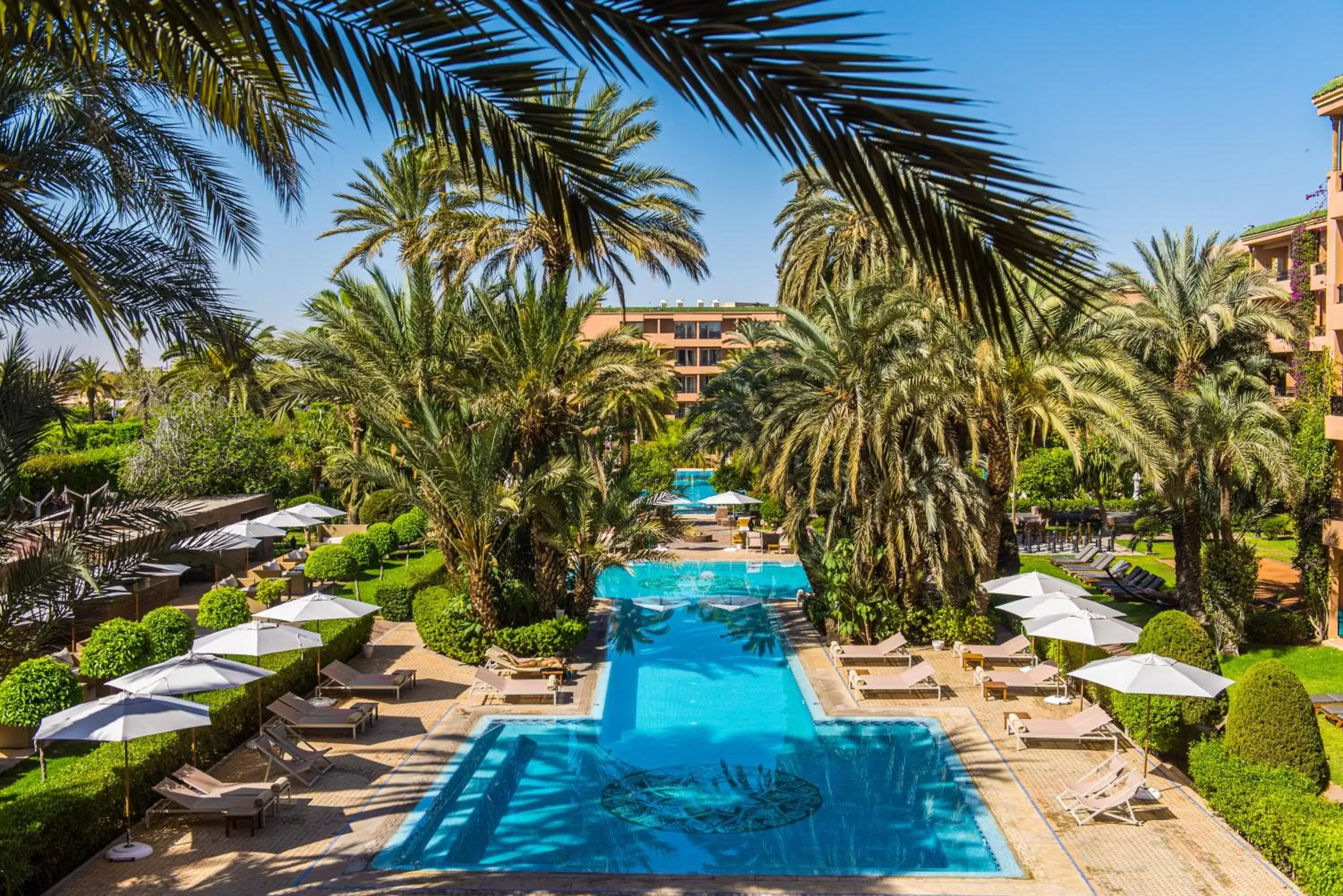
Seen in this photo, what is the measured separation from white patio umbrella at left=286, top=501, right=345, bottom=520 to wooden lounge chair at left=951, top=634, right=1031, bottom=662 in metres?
17.1

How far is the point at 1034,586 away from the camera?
1909cm

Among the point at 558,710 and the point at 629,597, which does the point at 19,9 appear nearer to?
the point at 558,710

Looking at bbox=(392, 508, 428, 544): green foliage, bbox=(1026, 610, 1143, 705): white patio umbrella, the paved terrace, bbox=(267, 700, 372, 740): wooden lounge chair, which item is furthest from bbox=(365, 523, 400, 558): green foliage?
bbox=(1026, 610, 1143, 705): white patio umbrella

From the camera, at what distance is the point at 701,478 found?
2539 inches

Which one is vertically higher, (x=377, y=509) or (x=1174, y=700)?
(x=377, y=509)

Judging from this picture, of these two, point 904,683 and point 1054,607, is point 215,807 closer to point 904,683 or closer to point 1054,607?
point 904,683

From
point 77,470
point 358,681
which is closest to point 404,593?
point 358,681

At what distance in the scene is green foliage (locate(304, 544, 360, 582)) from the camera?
86.4ft

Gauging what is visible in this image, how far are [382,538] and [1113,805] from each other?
71.9 feet

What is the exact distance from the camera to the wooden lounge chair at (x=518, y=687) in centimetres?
1748

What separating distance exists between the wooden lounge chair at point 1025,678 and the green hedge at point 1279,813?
4.19 metres

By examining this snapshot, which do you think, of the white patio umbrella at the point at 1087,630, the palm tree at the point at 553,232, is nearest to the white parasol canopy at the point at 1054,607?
the white patio umbrella at the point at 1087,630

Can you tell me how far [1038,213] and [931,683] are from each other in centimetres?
1615

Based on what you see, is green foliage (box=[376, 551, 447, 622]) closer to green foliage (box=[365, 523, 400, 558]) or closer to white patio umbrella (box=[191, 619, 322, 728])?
green foliage (box=[365, 523, 400, 558])
